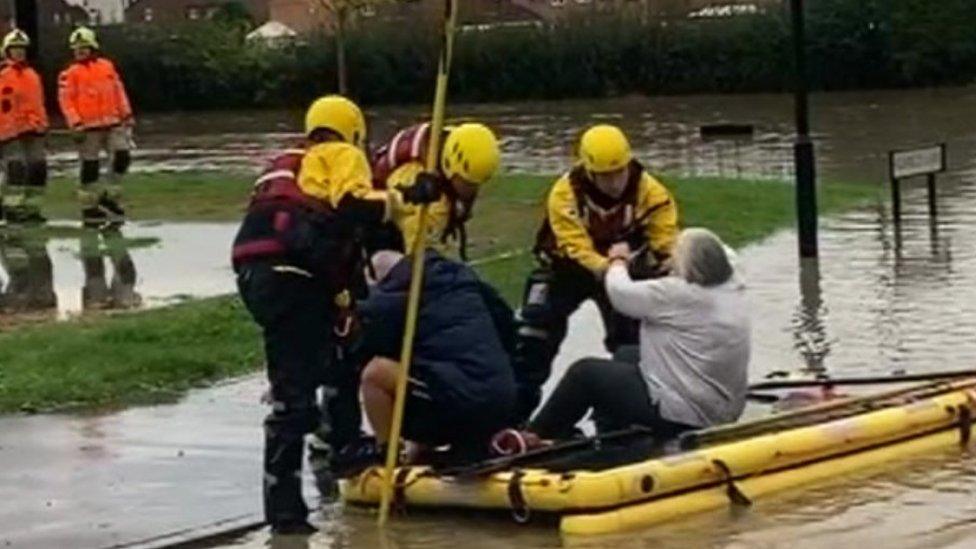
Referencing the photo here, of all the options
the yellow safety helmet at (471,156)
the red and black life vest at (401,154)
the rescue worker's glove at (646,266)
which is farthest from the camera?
the rescue worker's glove at (646,266)

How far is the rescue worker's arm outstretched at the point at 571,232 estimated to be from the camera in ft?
38.9

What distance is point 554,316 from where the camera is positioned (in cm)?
1212

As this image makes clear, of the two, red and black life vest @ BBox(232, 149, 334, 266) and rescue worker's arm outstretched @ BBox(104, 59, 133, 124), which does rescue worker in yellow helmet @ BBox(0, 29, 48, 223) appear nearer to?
rescue worker's arm outstretched @ BBox(104, 59, 133, 124)

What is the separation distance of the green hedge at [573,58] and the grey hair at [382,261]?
131 feet

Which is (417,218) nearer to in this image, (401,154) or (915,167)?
(401,154)

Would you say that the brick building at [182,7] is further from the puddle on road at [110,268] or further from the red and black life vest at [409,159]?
the red and black life vest at [409,159]

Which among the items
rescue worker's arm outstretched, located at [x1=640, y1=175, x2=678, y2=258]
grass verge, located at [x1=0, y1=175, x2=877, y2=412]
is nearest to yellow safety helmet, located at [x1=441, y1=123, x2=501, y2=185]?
rescue worker's arm outstretched, located at [x1=640, y1=175, x2=678, y2=258]

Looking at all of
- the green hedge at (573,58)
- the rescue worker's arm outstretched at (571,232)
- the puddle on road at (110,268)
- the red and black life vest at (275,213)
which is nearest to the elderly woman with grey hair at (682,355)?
the rescue worker's arm outstretched at (571,232)

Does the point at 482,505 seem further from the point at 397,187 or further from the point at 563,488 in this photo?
the point at 397,187

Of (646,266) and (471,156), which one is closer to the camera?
(471,156)

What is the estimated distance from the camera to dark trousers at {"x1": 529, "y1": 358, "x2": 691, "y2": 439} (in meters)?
10.8

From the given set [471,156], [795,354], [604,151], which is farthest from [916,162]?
[471,156]

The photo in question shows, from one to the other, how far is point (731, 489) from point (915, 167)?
41.0ft

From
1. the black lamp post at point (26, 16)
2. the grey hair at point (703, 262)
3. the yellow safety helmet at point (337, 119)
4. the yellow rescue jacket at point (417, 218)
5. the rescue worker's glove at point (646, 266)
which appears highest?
the black lamp post at point (26, 16)
